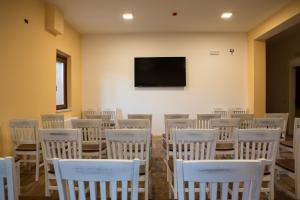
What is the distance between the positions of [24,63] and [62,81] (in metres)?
2.19

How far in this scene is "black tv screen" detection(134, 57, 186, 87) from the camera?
7.36 meters

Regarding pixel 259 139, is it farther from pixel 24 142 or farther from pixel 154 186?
pixel 24 142

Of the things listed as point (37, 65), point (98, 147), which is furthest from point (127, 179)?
point (37, 65)

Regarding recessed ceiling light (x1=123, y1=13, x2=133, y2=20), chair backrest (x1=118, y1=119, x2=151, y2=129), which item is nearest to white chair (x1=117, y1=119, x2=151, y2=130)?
→ chair backrest (x1=118, y1=119, x2=151, y2=129)

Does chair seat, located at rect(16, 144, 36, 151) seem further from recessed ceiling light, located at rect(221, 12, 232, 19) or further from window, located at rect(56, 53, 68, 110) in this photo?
recessed ceiling light, located at rect(221, 12, 232, 19)

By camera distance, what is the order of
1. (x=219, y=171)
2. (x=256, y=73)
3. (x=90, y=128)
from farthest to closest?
(x=256, y=73)
(x=90, y=128)
(x=219, y=171)

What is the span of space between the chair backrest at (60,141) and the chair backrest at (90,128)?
0.81m

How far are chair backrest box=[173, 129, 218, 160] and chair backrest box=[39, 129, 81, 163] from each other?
2.93ft

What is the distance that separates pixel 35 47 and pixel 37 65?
12.6 inches

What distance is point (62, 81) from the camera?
664 centimetres

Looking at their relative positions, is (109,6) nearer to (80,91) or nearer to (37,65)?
(37,65)

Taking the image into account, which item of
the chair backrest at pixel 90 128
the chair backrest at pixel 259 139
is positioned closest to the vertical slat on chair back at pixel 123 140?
the chair backrest at pixel 259 139

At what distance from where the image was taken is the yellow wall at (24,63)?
3904mm

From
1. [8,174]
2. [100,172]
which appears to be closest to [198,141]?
[100,172]
